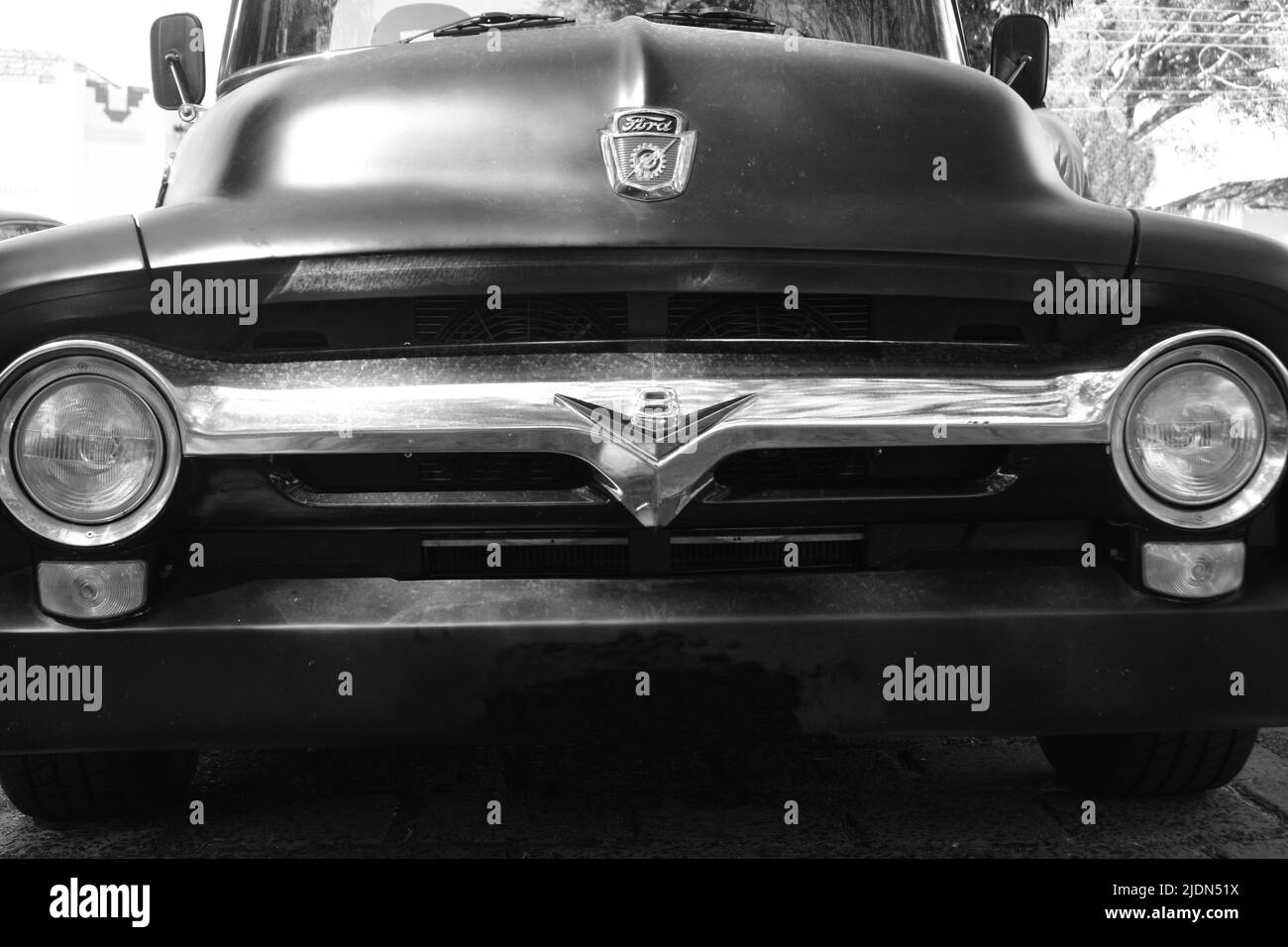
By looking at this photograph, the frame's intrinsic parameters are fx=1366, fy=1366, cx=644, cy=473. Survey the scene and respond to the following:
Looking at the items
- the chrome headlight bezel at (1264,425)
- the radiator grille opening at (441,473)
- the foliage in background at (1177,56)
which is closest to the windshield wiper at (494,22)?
the radiator grille opening at (441,473)

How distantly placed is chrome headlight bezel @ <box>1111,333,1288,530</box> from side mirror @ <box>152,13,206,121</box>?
2.56 meters

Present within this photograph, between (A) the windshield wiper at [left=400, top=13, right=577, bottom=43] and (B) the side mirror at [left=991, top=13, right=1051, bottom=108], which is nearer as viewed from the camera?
(A) the windshield wiper at [left=400, top=13, right=577, bottom=43]

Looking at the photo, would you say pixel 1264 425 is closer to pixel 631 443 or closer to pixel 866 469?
pixel 866 469

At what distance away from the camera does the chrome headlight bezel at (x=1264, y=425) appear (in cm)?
220

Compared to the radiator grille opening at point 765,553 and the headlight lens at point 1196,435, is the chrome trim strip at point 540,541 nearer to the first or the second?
the radiator grille opening at point 765,553

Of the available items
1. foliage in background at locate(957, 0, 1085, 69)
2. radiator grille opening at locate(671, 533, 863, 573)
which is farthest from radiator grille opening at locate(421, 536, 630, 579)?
foliage in background at locate(957, 0, 1085, 69)

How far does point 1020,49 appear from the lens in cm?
371

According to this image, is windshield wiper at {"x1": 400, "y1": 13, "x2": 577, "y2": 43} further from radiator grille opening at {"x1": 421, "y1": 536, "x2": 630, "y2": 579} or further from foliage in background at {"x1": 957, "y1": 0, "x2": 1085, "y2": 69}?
foliage in background at {"x1": 957, "y1": 0, "x2": 1085, "y2": 69}

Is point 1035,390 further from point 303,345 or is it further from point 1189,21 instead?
point 1189,21

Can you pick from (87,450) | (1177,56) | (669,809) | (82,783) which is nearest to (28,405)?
(87,450)

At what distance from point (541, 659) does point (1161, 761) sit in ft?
4.83

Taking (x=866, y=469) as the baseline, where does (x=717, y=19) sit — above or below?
above

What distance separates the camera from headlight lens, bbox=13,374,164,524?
210 centimetres
